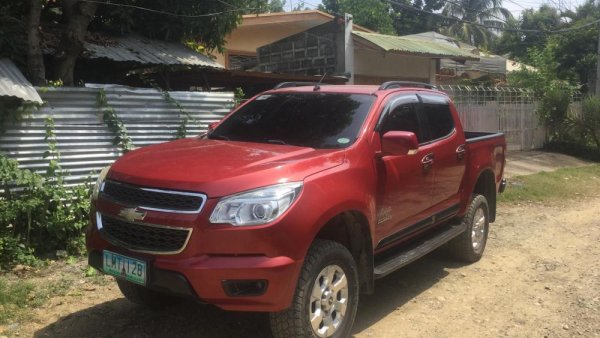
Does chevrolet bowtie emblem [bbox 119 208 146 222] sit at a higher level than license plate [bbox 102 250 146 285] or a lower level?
higher

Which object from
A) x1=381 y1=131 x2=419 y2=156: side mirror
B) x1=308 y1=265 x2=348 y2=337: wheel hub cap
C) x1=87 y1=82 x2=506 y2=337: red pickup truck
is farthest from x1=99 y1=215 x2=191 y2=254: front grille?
x1=381 y1=131 x2=419 y2=156: side mirror

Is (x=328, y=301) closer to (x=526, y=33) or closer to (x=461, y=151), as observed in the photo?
(x=461, y=151)

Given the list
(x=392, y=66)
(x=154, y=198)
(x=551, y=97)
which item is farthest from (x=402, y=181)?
(x=551, y=97)

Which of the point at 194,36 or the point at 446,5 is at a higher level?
the point at 446,5

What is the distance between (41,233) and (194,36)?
560cm

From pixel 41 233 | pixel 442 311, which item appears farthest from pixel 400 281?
pixel 41 233

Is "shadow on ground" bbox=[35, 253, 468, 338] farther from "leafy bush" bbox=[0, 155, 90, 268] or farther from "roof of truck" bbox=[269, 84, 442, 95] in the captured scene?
"roof of truck" bbox=[269, 84, 442, 95]

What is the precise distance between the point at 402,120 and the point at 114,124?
3.56m

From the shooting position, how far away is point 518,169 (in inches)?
546

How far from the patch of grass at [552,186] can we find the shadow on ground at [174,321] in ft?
20.1

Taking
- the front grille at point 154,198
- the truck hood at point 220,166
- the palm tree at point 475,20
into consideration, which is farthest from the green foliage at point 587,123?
the palm tree at point 475,20

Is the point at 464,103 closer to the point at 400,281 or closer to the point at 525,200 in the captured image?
the point at 525,200

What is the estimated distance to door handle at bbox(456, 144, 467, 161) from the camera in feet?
17.9

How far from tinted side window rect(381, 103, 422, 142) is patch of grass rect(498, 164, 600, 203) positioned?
562 cm
